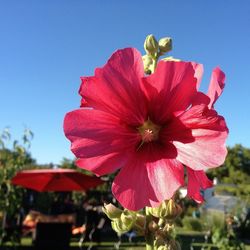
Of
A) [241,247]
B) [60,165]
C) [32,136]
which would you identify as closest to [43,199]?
[60,165]

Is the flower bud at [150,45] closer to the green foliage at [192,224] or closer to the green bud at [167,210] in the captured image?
the green bud at [167,210]

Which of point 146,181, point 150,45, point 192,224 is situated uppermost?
point 150,45

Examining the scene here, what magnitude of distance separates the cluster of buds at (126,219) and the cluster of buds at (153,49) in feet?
1.50

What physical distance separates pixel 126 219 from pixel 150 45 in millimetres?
560

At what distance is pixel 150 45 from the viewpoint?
1.33 m

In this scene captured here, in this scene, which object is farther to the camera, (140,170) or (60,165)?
(60,165)

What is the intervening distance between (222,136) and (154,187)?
22 centimetres

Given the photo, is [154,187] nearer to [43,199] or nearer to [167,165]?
[167,165]

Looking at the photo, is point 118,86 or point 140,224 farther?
point 140,224

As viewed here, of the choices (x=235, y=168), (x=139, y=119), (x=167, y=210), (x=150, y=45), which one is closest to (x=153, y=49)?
(x=150, y=45)

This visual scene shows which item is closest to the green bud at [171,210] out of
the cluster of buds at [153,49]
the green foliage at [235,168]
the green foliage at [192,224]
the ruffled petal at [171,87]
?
the ruffled petal at [171,87]

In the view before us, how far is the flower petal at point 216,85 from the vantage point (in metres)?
1.03

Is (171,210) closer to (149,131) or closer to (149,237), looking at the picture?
(149,237)

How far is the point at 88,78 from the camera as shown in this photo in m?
1.06
